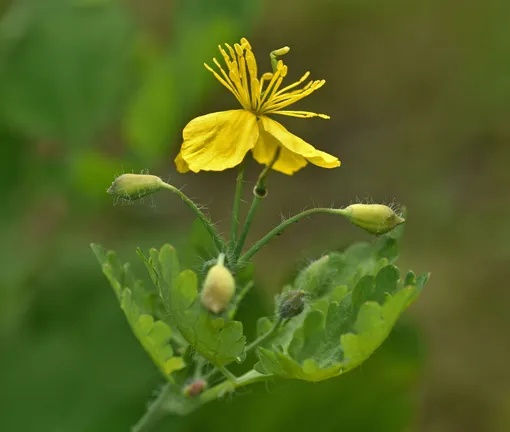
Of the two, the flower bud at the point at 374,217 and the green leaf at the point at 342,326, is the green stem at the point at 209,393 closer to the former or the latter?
the green leaf at the point at 342,326

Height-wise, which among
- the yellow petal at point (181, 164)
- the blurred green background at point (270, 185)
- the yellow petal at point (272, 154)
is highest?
the yellow petal at point (181, 164)

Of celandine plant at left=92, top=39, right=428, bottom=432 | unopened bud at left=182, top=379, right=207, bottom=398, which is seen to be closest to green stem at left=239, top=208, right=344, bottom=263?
celandine plant at left=92, top=39, right=428, bottom=432

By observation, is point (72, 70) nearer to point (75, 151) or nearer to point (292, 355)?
point (75, 151)

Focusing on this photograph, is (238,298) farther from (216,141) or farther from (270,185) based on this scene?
(270,185)

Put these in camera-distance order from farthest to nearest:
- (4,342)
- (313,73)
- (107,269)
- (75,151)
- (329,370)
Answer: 1. (313,73)
2. (75,151)
3. (4,342)
4. (107,269)
5. (329,370)

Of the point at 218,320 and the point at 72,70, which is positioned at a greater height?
the point at 72,70

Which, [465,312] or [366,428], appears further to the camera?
[465,312]

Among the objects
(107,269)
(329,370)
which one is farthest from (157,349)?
(329,370)

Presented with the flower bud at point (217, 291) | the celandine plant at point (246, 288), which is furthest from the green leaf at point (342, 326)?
the flower bud at point (217, 291)
